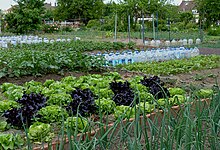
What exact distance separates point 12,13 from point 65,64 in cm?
2069

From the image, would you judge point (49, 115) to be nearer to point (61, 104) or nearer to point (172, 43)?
point (61, 104)

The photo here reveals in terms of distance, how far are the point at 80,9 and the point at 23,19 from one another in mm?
19302

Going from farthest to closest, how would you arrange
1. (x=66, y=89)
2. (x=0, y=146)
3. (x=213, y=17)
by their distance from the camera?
(x=213, y=17)
(x=66, y=89)
(x=0, y=146)

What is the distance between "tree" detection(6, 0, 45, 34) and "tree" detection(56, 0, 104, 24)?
16.9 metres

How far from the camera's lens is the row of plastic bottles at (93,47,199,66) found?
925cm

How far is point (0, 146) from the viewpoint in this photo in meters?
3.08

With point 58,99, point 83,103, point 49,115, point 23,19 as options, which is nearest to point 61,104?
point 49,115

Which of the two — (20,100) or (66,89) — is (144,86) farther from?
(20,100)

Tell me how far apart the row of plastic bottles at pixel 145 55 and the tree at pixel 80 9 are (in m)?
33.7

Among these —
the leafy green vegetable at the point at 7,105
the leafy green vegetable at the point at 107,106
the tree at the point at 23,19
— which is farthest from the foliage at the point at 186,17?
the leafy green vegetable at the point at 7,105

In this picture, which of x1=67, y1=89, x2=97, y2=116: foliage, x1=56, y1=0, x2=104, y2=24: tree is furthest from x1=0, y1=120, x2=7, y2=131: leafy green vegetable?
x1=56, y1=0, x2=104, y2=24: tree

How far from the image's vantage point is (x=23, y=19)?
81.8 ft

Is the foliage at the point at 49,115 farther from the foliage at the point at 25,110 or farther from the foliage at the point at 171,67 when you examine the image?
the foliage at the point at 171,67

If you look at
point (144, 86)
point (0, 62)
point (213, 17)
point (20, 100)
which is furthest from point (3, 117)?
point (213, 17)
